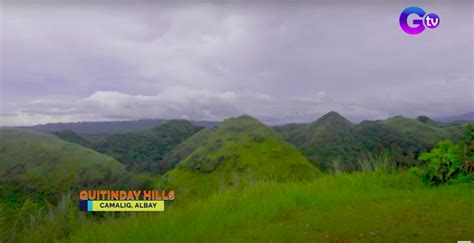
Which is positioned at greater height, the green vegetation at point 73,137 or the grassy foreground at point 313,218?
Result: the green vegetation at point 73,137

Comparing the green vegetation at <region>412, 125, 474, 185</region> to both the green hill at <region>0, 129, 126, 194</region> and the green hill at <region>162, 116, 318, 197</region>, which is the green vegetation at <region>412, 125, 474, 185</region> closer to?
the green hill at <region>0, 129, 126, 194</region>

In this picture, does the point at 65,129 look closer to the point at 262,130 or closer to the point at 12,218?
the point at 262,130

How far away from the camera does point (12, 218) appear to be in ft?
14.5

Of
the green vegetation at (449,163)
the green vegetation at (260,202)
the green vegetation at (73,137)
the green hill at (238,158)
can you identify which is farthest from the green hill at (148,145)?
the green vegetation at (449,163)

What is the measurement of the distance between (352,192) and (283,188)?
1205 millimetres

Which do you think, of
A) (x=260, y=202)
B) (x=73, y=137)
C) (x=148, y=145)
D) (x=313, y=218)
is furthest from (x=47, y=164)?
(x=148, y=145)

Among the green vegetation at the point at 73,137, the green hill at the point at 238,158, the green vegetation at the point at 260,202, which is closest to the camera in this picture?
the green vegetation at the point at 260,202

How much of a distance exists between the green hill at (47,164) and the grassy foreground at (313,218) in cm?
A: 494

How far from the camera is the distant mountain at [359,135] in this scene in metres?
20.0

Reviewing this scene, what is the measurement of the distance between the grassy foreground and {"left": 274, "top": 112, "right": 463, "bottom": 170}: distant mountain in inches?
513

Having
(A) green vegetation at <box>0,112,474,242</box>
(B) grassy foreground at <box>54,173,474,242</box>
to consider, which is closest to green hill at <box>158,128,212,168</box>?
(A) green vegetation at <box>0,112,474,242</box>

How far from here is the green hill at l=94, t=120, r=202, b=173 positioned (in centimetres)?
1936

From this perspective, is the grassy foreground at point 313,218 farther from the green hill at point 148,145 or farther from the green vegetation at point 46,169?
the green hill at point 148,145

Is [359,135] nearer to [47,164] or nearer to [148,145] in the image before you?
[148,145]
